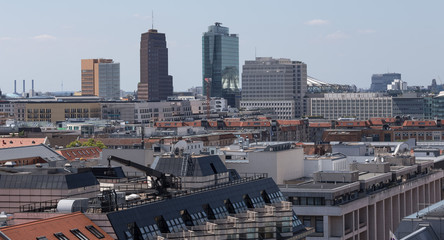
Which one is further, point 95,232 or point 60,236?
point 95,232

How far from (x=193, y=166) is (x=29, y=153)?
7960 cm

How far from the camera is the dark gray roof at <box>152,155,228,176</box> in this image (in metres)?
92.8

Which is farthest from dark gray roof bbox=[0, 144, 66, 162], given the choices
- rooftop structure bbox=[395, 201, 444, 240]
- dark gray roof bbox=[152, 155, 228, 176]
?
rooftop structure bbox=[395, 201, 444, 240]

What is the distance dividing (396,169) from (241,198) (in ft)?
206

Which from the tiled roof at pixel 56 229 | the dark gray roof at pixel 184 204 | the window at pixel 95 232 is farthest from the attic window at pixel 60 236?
the dark gray roof at pixel 184 204

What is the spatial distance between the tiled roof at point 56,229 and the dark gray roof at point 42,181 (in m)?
13.2

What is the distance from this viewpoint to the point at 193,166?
306 ft

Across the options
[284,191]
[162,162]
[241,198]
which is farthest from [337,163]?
[241,198]

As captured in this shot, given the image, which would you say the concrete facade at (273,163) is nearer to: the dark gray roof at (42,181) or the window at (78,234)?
the dark gray roof at (42,181)

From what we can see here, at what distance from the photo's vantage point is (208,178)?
94000mm

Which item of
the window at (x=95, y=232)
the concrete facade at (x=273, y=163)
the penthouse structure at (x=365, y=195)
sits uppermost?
the concrete facade at (x=273, y=163)

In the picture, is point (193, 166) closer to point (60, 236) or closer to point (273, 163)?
point (60, 236)

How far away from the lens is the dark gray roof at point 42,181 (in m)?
80.9

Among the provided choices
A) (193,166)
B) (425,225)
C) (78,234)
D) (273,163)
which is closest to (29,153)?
(273,163)
